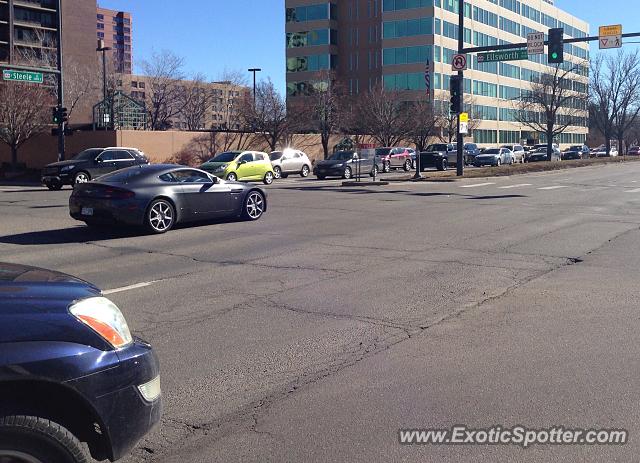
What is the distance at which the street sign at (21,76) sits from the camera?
28391mm

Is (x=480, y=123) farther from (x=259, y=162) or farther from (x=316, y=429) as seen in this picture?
(x=316, y=429)

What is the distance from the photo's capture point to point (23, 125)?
37281 mm

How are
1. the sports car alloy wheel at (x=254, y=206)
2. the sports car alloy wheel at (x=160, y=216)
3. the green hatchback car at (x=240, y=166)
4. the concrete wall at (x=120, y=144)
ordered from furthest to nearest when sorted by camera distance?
the concrete wall at (x=120, y=144), the green hatchback car at (x=240, y=166), the sports car alloy wheel at (x=254, y=206), the sports car alloy wheel at (x=160, y=216)

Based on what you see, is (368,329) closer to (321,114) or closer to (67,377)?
(67,377)

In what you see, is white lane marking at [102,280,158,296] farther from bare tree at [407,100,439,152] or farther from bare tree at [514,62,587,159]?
bare tree at [514,62,587,159]

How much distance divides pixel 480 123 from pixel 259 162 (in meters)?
60.2

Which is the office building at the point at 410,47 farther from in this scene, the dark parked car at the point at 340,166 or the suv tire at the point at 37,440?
the suv tire at the point at 37,440

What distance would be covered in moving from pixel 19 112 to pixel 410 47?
53.0 m

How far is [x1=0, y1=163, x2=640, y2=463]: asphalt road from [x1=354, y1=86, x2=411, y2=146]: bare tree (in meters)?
45.5

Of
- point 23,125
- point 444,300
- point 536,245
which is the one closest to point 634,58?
point 23,125

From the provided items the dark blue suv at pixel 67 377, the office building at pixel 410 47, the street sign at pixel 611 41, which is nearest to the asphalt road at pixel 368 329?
the dark blue suv at pixel 67 377

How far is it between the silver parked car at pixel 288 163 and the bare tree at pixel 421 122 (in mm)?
22074

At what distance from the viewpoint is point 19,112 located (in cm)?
3672

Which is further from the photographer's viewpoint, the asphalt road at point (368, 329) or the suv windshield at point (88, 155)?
the suv windshield at point (88, 155)
